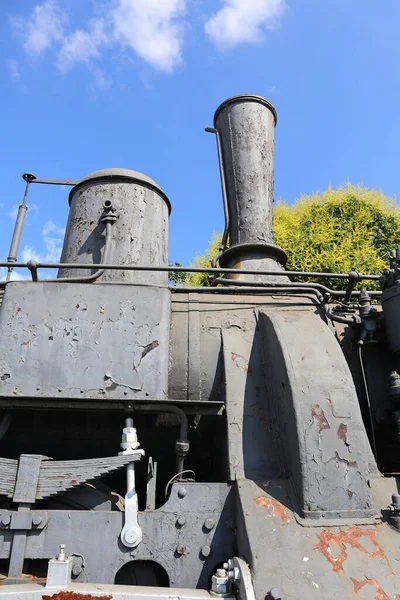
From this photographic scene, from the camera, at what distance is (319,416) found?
2.97m

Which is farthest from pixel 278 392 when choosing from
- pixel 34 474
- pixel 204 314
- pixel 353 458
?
pixel 34 474

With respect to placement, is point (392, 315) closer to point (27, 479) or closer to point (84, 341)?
point (84, 341)

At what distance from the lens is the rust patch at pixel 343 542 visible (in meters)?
2.48

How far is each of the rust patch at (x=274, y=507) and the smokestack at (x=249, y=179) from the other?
2.56 meters

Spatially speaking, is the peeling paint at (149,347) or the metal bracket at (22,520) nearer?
the metal bracket at (22,520)

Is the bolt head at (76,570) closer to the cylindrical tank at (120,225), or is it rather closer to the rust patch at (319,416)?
the rust patch at (319,416)

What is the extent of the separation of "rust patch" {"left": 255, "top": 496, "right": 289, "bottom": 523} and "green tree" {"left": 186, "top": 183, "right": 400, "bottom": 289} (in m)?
11.3

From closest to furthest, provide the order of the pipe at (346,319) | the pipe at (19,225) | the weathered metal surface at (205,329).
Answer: the weathered metal surface at (205,329) < the pipe at (346,319) < the pipe at (19,225)

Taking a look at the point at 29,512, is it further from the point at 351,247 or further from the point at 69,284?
the point at 351,247

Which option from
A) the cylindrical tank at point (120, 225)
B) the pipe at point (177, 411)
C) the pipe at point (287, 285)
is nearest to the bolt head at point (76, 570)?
the pipe at point (177, 411)

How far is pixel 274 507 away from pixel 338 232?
1510 cm

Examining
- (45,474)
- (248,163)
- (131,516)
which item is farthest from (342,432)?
(248,163)

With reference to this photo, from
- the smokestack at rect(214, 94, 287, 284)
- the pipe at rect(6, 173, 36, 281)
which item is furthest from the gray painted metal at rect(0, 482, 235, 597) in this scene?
the pipe at rect(6, 173, 36, 281)

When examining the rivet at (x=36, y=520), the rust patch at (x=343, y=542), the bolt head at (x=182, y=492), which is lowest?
the rust patch at (x=343, y=542)
